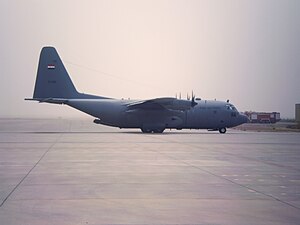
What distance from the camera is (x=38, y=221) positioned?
7992mm

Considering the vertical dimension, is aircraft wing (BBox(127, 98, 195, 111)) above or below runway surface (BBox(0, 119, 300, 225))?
above

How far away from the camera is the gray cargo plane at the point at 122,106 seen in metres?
46.4

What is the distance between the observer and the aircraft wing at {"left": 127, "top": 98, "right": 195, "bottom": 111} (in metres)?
46.3

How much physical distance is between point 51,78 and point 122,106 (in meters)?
7.67

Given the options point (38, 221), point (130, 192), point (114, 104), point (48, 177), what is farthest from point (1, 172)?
point (114, 104)

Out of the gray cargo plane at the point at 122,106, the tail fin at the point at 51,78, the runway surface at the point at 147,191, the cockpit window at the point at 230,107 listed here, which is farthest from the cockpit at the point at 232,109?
the runway surface at the point at 147,191

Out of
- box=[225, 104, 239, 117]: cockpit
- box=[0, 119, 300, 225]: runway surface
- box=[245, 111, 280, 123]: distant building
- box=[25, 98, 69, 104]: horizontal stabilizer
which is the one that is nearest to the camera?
box=[0, 119, 300, 225]: runway surface

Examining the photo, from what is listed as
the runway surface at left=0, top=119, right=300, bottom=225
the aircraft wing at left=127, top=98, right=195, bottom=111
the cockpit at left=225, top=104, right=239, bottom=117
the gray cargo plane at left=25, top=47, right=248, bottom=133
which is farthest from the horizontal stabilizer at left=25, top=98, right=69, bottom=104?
the runway surface at left=0, top=119, right=300, bottom=225

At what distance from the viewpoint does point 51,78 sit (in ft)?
153

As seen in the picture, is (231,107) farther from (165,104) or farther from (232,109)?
(165,104)

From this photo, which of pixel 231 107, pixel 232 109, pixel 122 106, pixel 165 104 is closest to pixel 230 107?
pixel 231 107

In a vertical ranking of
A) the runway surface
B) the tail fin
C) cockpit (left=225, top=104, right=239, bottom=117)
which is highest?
the tail fin

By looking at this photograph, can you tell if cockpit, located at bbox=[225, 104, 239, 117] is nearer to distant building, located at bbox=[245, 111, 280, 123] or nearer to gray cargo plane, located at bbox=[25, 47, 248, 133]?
gray cargo plane, located at bbox=[25, 47, 248, 133]

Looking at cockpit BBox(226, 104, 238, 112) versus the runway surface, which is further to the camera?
cockpit BBox(226, 104, 238, 112)
